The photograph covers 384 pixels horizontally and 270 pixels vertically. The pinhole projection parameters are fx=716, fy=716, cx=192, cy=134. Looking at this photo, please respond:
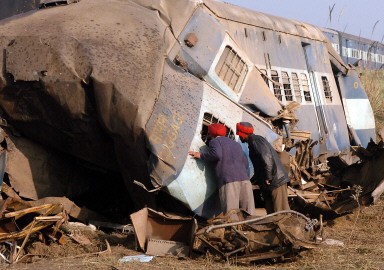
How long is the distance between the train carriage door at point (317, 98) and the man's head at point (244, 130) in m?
3.67

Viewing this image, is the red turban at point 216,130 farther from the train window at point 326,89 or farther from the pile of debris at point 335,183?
the train window at point 326,89

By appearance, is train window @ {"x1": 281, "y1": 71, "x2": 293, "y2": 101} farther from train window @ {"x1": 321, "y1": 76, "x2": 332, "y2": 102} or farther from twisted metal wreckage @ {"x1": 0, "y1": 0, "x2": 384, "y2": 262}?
train window @ {"x1": 321, "y1": 76, "x2": 332, "y2": 102}

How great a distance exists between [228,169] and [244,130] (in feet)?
2.40

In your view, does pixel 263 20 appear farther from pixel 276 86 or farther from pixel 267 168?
pixel 267 168

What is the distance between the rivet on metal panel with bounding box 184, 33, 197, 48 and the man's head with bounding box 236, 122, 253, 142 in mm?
1308

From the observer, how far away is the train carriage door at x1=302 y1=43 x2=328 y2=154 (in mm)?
12820

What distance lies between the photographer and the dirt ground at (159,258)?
741 centimetres

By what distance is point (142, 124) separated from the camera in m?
8.36

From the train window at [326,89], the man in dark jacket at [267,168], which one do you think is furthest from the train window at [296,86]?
the man in dark jacket at [267,168]

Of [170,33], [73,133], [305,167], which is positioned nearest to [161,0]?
[170,33]

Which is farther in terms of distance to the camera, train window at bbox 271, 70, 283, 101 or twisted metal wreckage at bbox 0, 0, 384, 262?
train window at bbox 271, 70, 283, 101

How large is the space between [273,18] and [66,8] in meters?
4.64

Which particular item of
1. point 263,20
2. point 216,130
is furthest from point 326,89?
point 216,130

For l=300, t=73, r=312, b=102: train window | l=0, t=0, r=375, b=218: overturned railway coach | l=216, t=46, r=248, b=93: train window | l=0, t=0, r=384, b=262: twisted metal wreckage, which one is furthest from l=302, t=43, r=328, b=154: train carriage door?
l=216, t=46, r=248, b=93: train window
